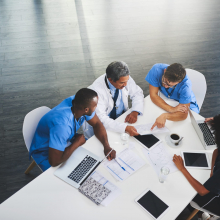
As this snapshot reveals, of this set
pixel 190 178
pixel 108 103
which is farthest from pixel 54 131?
pixel 190 178

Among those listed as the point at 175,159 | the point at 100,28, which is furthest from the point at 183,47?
the point at 175,159

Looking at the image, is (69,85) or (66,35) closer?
(69,85)

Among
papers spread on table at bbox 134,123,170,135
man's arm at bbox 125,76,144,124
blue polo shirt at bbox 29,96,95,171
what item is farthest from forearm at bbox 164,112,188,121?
blue polo shirt at bbox 29,96,95,171

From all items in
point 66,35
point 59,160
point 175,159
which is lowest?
point 175,159

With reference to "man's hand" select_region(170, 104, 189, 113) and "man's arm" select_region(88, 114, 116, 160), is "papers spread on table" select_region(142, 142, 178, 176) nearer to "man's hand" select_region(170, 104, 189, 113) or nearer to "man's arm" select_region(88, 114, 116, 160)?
"man's arm" select_region(88, 114, 116, 160)

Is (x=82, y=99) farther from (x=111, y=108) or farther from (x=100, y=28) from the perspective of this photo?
(x=100, y=28)

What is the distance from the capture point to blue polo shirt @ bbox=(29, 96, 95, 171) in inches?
76.7

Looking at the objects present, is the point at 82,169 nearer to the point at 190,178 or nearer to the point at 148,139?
the point at 148,139

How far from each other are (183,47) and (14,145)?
369 cm

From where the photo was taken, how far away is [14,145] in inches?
119

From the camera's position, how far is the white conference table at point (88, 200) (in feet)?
5.55

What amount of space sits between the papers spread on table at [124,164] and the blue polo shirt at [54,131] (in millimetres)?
439

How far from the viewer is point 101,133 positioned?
2174 millimetres

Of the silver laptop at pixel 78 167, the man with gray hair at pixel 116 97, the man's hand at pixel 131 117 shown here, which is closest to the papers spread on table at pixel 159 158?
the man with gray hair at pixel 116 97
